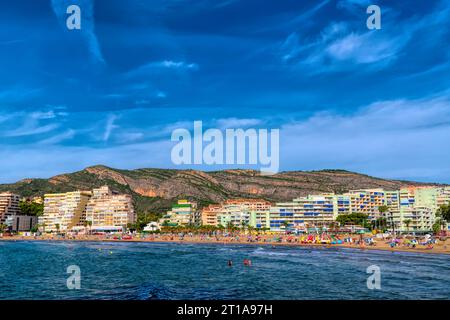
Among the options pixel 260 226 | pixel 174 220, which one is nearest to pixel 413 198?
pixel 260 226

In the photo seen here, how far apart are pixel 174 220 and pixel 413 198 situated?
350ft

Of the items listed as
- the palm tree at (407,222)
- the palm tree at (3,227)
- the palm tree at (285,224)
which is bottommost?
the palm tree at (3,227)

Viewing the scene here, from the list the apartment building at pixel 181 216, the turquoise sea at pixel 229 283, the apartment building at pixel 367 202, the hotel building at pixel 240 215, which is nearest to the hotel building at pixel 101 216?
the apartment building at pixel 181 216

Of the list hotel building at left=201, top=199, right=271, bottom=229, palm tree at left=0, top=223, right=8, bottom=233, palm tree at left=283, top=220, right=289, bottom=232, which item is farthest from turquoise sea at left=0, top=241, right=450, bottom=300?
palm tree at left=0, top=223, right=8, bottom=233

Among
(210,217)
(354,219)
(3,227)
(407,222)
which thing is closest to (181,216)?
(210,217)

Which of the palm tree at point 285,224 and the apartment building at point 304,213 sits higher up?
the apartment building at point 304,213

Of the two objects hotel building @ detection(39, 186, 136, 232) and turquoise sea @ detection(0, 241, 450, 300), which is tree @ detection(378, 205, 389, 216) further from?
turquoise sea @ detection(0, 241, 450, 300)

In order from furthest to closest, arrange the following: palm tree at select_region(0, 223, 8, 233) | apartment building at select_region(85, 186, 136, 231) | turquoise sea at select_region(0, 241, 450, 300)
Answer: apartment building at select_region(85, 186, 136, 231), palm tree at select_region(0, 223, 8, 233), turquoise sea at select_region(0, 241, 450, 300)

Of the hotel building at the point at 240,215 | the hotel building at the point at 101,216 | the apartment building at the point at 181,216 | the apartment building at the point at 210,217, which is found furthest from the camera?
the apartment building at the point at 210,217

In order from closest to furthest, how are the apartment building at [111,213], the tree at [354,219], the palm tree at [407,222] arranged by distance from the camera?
the tree at [354,219], the palm tree at [407,222], the apartment building at [111,213]

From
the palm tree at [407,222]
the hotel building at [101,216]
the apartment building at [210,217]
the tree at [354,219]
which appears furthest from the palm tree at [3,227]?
the palm tree at [407,222]

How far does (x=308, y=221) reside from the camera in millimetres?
166750

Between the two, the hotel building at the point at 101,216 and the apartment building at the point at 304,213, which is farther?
the hotel building at the point at 101,216

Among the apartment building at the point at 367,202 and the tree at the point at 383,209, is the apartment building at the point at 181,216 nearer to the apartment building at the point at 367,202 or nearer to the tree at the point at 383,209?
the apartment building at the point at 367,202
